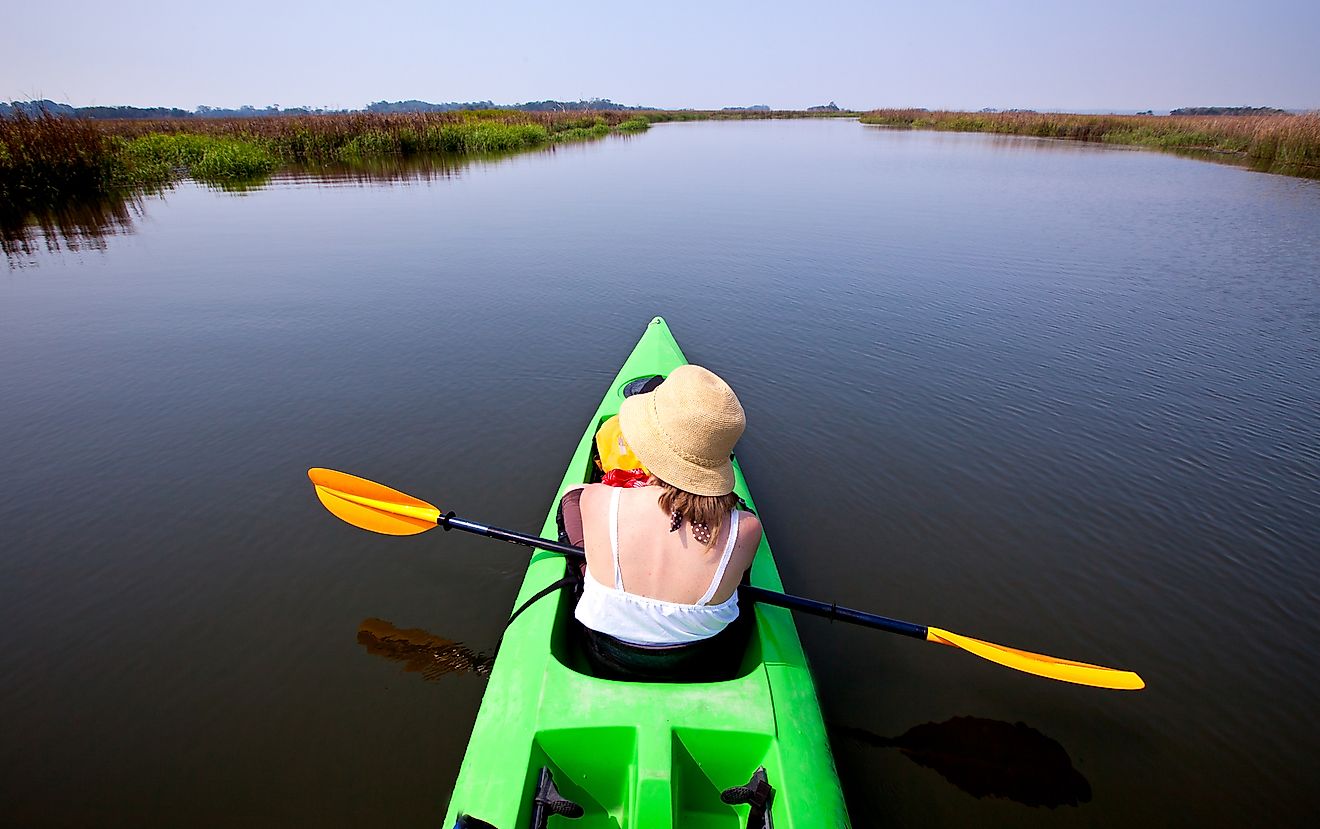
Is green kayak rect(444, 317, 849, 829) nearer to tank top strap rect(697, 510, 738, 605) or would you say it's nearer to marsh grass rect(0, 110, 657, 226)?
tank top strap rect(697, 510, 738, 605)

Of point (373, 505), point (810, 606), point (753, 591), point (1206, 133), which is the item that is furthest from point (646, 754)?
point (1206, 133)

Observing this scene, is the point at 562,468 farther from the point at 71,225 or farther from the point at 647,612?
the point at 71,225

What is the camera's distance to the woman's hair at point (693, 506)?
1.92 m

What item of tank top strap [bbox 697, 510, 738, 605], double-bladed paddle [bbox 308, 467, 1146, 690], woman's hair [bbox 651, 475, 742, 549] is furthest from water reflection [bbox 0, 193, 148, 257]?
tank top strap [bbox 697, 510, 738, 605]

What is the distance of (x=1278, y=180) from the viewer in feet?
57.9

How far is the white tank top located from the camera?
6.66 ft

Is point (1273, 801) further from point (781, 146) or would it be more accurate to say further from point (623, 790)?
point (781, 146)

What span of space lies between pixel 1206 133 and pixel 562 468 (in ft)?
125

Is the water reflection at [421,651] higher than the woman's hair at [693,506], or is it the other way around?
the woman's hair at [693,506]

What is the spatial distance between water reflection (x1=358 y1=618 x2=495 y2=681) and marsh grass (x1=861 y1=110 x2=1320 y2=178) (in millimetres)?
26635

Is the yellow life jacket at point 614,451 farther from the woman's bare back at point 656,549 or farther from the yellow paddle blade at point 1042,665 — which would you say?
the yellow paddle blade at point 1042,665

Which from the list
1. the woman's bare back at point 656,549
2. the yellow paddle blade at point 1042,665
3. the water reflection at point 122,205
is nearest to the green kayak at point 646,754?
the woman's bare back at point 656,549

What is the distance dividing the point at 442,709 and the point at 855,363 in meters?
5.49

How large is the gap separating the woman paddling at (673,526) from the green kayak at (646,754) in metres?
0.27
